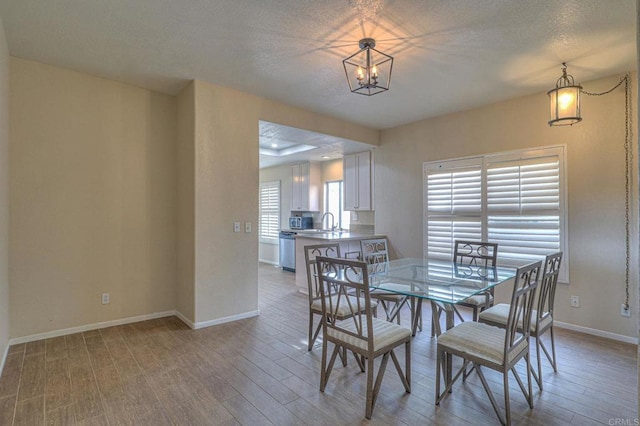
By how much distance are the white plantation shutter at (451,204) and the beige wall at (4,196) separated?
4.76 meters

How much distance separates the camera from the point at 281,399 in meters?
2.23

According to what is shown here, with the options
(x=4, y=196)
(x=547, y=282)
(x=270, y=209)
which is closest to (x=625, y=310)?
(x=547, y=282)

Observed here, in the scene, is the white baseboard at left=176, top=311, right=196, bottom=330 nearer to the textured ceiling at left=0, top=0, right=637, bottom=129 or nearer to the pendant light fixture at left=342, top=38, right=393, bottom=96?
the textured ceiling at left=0, top=0, right=637, bottom=129

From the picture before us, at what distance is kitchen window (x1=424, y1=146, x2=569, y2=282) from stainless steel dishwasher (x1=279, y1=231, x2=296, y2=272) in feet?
10.1

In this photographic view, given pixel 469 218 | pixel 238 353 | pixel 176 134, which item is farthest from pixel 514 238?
pixel 176 134

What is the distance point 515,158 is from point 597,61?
1222 millimetres

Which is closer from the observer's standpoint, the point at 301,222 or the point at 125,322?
the point at 125,322

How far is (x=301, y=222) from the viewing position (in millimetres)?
7508

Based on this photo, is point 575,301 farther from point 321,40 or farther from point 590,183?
point 321,40

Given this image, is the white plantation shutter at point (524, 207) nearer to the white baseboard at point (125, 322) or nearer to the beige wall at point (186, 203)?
the white baseboard at point (125, 322)

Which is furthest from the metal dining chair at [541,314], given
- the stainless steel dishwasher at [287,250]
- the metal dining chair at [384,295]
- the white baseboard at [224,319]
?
the stainless steel dishwasher at [287,250]

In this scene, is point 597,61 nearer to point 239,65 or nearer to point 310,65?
point 310,65

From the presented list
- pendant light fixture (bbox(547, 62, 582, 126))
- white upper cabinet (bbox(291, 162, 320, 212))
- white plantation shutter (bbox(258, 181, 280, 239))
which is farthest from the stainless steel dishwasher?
pendant light fixture (bbox(547, 62, 582, 126))

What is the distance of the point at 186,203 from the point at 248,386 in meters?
2.17
